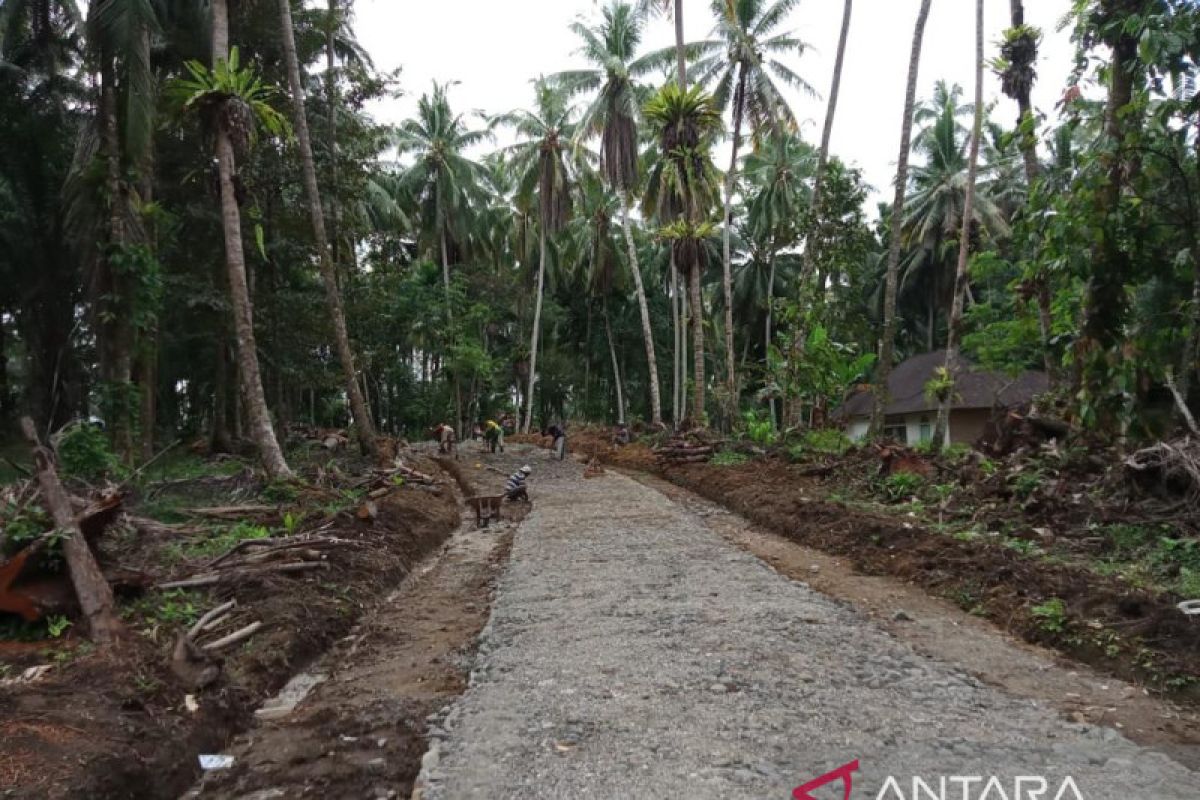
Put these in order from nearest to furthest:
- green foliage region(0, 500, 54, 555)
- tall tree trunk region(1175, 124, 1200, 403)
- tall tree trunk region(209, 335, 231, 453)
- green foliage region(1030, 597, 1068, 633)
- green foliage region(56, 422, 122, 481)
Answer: green foliage region(0, 500, 54, 555) → green foliage region(1030, 597, 1068, 633) → tall tree trunk region(1175, 124, 1200, 403) → green foliage region(56, 422, 122, 481) → tall tree trunk region(209, 335, 231, 453)

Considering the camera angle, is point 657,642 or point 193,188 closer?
point 657,642

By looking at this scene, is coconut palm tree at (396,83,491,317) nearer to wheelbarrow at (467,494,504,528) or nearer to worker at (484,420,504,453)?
worker at (484,420,504,453)

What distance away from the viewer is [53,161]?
73.6 feet

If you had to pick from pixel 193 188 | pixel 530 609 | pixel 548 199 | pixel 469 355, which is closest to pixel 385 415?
pixel 469 355

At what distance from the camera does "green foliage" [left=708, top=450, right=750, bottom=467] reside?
17.3 m

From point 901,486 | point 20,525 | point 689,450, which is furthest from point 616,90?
point 20,525

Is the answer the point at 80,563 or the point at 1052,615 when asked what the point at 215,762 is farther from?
the point at 1052,615

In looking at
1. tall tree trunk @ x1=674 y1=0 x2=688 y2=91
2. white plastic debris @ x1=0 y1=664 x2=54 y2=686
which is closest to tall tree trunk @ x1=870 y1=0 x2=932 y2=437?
tall tree trunk @ x1=674 y1=0 x2=688 y2=91

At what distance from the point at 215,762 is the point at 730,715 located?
2752 mm

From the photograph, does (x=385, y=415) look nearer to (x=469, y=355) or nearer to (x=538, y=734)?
(x=469, y=355)

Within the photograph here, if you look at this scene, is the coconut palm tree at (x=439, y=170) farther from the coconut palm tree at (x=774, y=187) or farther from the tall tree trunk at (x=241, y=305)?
the tall tree trunk at (x=241, y=305)

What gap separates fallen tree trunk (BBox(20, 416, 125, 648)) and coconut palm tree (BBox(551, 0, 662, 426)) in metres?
22.1

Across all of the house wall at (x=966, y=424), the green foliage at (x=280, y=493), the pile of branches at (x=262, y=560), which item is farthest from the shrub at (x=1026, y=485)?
the house wall at (x=966, y=424)

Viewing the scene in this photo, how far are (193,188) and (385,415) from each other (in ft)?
90.0
